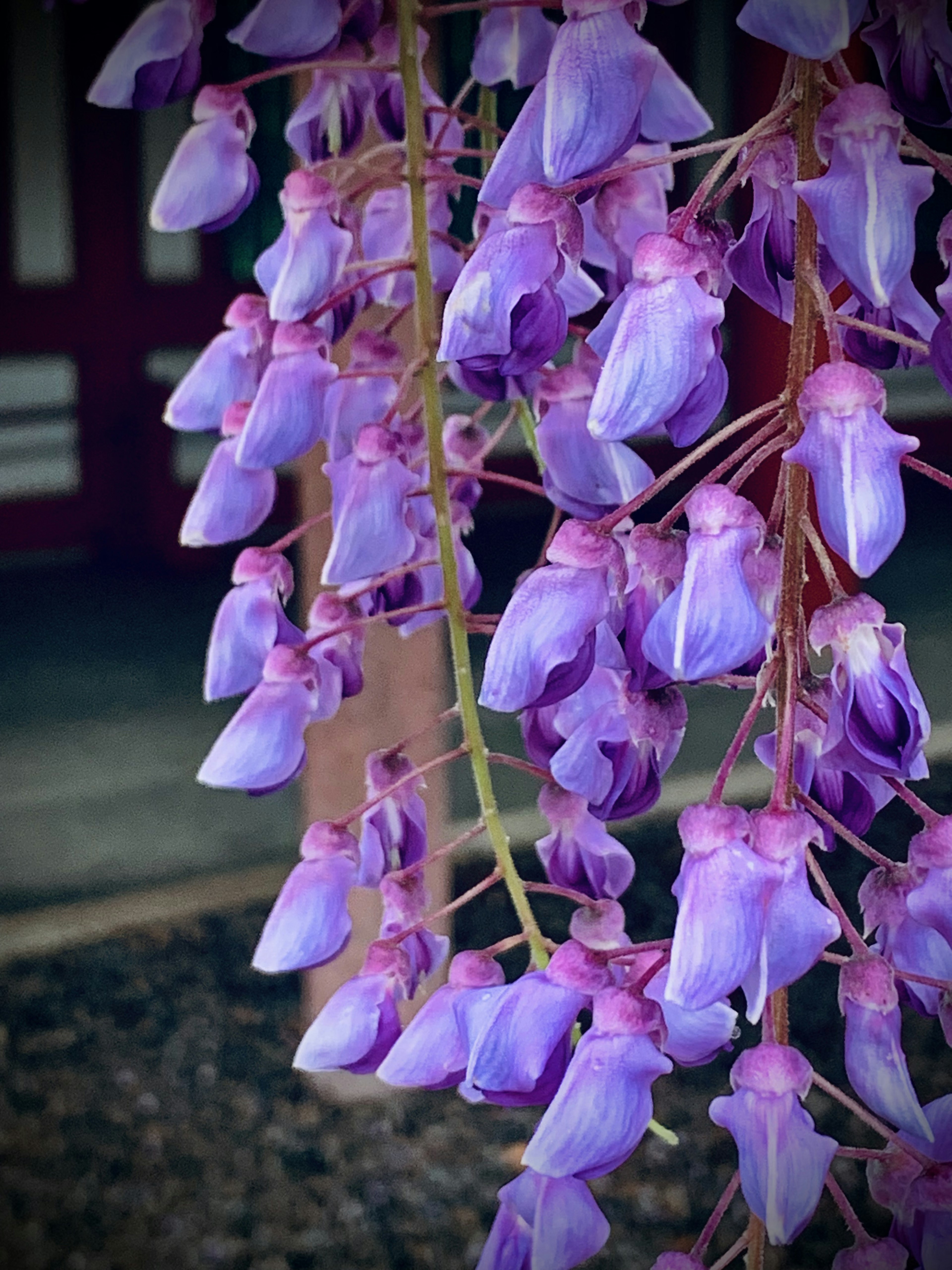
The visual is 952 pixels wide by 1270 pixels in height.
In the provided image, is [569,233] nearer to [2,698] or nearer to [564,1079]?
[564,1079]

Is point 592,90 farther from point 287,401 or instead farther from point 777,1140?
point 777,1140

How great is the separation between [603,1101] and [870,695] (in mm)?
130

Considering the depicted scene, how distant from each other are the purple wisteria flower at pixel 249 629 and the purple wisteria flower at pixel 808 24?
27cm

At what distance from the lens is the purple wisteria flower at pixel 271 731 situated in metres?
0.51

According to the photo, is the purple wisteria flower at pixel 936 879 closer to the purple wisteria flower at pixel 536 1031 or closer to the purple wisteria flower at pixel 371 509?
the purple wisteria flower at pixel 536 1031

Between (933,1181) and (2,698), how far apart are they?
222cm

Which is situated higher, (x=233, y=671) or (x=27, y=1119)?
(x=233, y=671)

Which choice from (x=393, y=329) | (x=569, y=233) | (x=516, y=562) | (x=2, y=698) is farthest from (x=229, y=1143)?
(x=516, y=562)

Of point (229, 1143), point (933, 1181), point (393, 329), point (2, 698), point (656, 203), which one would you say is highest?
point (656, 203)

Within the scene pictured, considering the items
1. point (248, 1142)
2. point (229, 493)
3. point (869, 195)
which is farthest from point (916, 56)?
point (248, 1142)

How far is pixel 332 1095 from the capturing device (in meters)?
1.21

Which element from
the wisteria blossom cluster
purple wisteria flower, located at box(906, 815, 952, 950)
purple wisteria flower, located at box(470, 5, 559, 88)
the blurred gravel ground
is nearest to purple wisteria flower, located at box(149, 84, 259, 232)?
the wisteria blossom cluster

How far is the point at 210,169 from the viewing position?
50 centimetres

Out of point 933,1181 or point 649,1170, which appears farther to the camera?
point 649,1170
